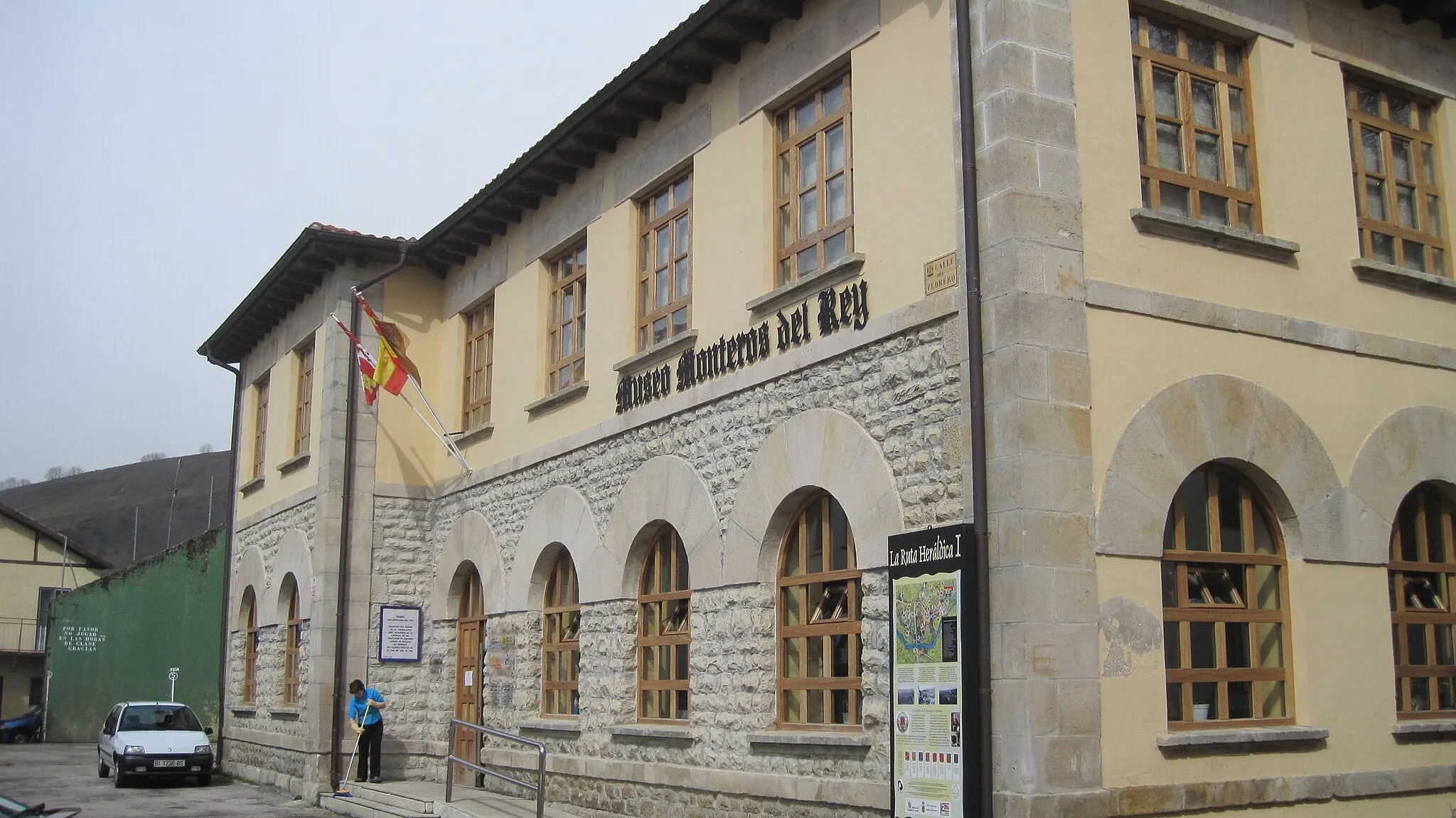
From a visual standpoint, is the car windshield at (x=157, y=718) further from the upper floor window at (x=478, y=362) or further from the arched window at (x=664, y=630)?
the arched window at (x=664, y=630)

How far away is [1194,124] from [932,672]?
437 cm

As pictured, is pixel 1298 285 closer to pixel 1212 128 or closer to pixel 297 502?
pixel 1212 128

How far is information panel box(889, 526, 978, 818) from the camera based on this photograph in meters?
8.34

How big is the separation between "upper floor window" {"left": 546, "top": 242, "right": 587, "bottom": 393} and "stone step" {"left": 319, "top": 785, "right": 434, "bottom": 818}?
473cm

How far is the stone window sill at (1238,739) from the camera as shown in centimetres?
852

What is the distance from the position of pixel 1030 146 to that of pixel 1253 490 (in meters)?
2.98

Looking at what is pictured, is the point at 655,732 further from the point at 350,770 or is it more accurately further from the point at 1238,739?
the point at 350,770

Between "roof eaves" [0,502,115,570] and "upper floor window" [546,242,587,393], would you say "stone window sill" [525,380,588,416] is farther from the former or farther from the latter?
"roof eaves" [0,502,115,570]

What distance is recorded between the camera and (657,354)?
12695 millimetres

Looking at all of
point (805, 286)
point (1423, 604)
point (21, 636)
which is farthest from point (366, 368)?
point (21, 636)

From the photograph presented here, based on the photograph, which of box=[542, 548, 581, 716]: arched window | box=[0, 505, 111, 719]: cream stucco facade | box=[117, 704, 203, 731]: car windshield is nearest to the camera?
box=[542, 548, 581, 716]: arched window

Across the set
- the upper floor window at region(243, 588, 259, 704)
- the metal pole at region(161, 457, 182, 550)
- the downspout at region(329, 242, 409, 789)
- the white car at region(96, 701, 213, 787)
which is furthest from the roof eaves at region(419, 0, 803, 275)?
the metal pole at region(161, 457, 182, 550)

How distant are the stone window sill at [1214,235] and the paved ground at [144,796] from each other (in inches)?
448

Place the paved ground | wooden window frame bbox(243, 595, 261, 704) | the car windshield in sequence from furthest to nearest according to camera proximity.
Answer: wooden window frame bbox(243, 595, 261, 704) → the car windshield → the paved ground
